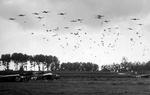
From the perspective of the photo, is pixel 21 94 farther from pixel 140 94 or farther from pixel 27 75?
pixel 27 75

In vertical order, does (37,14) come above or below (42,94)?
above

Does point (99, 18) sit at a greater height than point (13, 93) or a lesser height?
greater

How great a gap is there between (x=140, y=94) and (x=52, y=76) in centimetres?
4827

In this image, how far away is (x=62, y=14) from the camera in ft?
72.6

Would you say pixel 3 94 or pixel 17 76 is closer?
pixel 3 94

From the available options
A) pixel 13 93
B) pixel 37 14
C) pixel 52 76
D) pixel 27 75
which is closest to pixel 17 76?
pixel 27 75

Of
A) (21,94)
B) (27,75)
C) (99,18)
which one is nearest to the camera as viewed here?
(99,18)

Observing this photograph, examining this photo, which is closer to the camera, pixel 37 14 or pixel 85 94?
pixel 37 14

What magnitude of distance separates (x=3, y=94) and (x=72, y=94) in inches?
293

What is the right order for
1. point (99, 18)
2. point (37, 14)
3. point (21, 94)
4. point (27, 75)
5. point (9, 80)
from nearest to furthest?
point (99, 18) < point (37, 14) < point (21, 94) < point (9, 80) < point (27, 75)

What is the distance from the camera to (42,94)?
33062mm

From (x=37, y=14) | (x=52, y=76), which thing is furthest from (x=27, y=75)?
(x=37, y=14)

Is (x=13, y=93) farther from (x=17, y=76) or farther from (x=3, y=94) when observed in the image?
(x=17, y=76)

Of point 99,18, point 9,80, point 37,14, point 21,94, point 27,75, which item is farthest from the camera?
point 27,75
